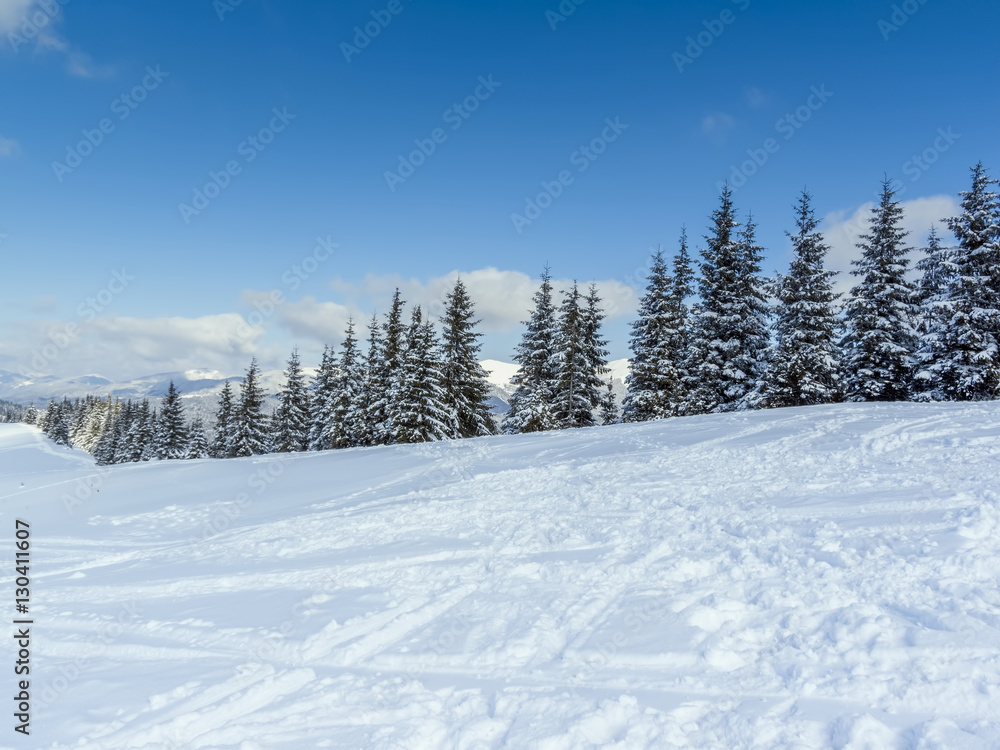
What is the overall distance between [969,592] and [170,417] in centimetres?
5965

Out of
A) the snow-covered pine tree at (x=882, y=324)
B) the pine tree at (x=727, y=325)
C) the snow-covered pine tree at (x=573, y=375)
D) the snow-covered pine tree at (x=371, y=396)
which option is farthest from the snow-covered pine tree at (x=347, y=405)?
the snow-covered pine tree at (x=882, y=324)

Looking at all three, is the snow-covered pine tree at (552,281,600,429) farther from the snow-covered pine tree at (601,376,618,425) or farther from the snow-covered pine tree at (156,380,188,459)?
the snow-covered pine tree at (156,380,188,459)

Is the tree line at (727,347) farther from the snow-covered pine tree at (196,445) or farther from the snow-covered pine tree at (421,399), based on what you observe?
the snow-covered pine tree at (196,445)

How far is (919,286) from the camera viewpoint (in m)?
24.5

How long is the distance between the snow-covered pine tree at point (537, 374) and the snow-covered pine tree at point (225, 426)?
72.8ft

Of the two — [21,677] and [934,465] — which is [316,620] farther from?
[934,465]

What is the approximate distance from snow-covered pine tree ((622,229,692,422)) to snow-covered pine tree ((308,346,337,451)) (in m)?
21.5

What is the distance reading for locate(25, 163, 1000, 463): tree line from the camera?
22625mm

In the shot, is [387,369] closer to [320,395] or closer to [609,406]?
[320,395]

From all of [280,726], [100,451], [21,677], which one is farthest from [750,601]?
[100,451]

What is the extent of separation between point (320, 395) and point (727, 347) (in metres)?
29.3

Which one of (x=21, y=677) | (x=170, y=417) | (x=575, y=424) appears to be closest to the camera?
(x=21, y=677)

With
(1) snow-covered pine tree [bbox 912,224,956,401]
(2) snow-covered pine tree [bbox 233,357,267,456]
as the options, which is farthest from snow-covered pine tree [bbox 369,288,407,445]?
(1) snow-covered pine tree [bbox 912,224,956,401]

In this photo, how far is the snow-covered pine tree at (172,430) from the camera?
164 ft
